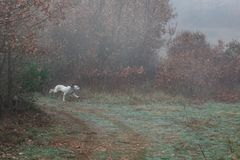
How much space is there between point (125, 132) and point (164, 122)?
4.49 metres

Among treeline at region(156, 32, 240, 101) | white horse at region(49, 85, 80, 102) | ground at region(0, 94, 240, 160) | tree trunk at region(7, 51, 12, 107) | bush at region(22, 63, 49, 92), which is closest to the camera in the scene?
ground at region(0, 94, 240, 160)

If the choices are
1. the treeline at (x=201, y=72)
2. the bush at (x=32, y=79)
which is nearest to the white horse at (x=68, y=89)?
the bush at (x=32, y=79)

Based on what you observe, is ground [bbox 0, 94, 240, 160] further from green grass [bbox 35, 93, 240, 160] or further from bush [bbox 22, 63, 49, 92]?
bush [bbox 22, 63, 49, 92]

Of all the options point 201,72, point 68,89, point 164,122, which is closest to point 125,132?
point 164,122

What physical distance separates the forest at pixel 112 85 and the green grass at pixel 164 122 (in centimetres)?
6

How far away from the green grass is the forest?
0.06 meters

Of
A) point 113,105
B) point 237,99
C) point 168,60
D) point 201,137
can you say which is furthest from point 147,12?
point 201,137

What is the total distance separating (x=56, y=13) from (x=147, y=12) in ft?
108

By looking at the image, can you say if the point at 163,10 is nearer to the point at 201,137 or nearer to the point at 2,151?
the point at 201,137

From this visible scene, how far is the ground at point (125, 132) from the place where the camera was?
1778 cm

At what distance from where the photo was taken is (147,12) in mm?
54281

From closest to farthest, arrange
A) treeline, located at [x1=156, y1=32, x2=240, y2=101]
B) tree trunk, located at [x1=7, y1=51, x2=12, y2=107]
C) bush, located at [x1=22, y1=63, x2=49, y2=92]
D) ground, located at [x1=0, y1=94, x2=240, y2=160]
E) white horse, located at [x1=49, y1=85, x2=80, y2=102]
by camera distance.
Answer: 1. ground, located at [x1=0, y1=94, x2=240, y2=160]
2. tree trunk, located at [x1=7, y1=51, x2=12, y2=107]
3. bush, located at [x1=22, y1=63, x2=49, y2=92]
4. white horse, located at [x1=49, y1=85, x2=80, y2=102]
5. treeline, located at [x1=156, y1=32, x2=240, y2=101]

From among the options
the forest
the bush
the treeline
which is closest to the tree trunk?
the forest

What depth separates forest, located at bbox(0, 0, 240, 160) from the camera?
19.5 meters
